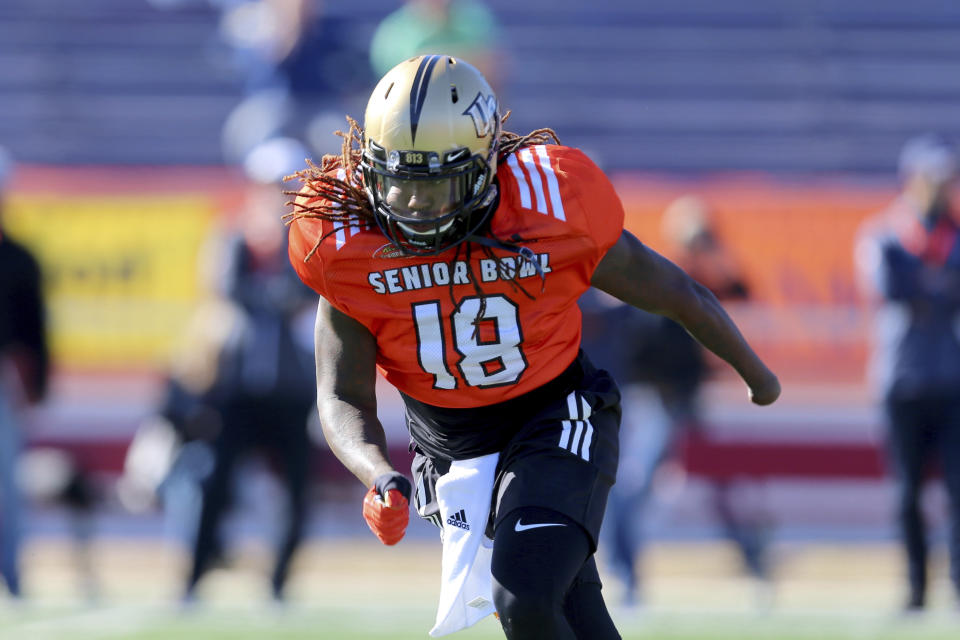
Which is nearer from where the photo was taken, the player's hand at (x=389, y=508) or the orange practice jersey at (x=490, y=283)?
the player's hand at (x=389, y=508)

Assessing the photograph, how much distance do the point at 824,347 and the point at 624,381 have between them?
2.24 meters

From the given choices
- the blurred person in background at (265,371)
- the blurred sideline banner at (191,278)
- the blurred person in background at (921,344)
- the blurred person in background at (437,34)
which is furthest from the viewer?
the blurred person in background at (437,34)

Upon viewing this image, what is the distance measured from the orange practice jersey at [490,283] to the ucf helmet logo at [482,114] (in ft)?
0.61

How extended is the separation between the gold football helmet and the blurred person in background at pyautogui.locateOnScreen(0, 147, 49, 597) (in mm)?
4108

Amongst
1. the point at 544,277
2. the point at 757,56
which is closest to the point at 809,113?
the point at 757,56

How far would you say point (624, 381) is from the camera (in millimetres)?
7082

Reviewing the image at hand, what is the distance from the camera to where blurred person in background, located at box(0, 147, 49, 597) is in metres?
6.89

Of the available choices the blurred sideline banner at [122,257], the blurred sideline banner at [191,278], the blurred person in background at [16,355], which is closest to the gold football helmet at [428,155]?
the blurred person in background at [16,355]

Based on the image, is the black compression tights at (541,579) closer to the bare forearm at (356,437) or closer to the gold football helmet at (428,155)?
the bare forearm at (356,437)

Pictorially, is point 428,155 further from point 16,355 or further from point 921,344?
point 16,355

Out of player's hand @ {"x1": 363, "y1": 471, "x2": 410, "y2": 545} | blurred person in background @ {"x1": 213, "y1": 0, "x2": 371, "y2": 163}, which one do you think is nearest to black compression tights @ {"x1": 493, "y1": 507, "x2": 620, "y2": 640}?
player's hand @ {"x1": 363, "y1": 471, "x2": 410, "y2": 545}

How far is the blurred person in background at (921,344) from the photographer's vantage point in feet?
21.2

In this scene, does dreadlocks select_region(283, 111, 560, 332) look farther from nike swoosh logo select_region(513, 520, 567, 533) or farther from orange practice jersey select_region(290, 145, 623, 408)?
nike swoosh logo select_region(513, 520, 567, 533)

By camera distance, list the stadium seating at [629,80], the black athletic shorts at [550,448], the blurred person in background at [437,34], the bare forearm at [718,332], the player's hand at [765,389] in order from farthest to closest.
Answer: the stadium seating at [629,80] → the blurred person in background at [437,34] → the player's hand at [765,389] → the bare forearm at [718,332] → the black athletic shorts at [550,448]
